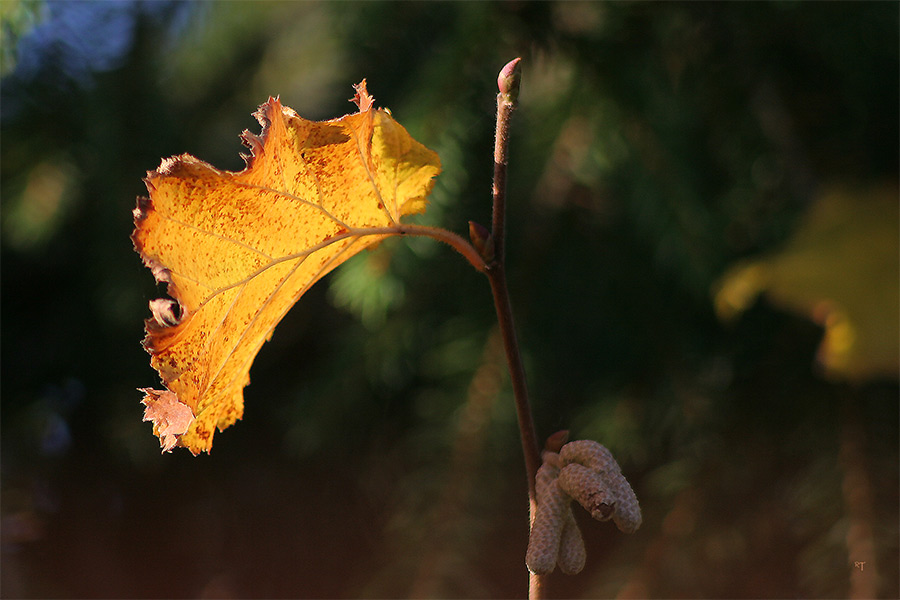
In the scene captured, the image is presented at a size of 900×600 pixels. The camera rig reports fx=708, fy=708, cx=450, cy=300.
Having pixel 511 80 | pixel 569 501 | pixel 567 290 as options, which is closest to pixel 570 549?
pixel 569 501

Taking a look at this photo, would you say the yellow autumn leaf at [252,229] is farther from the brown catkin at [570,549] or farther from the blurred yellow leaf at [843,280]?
the blurred yellow leaf at [843,280]

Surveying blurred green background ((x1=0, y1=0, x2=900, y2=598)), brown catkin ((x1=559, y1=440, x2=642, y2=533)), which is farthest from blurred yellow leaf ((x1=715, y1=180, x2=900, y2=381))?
brown catkin ((x1=559, y1=440, x2=642, y2=533))

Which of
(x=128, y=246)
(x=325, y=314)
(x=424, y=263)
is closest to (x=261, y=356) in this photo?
(x=325, y=314)

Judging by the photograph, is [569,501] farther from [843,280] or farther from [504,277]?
[843,280]

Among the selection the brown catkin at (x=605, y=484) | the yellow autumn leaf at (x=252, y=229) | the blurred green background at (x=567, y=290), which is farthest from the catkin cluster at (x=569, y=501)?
the blurred green background at (x=567, y=290)

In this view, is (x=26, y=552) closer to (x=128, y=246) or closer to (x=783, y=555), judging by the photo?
(x=128, y=246)

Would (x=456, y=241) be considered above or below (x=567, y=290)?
below
